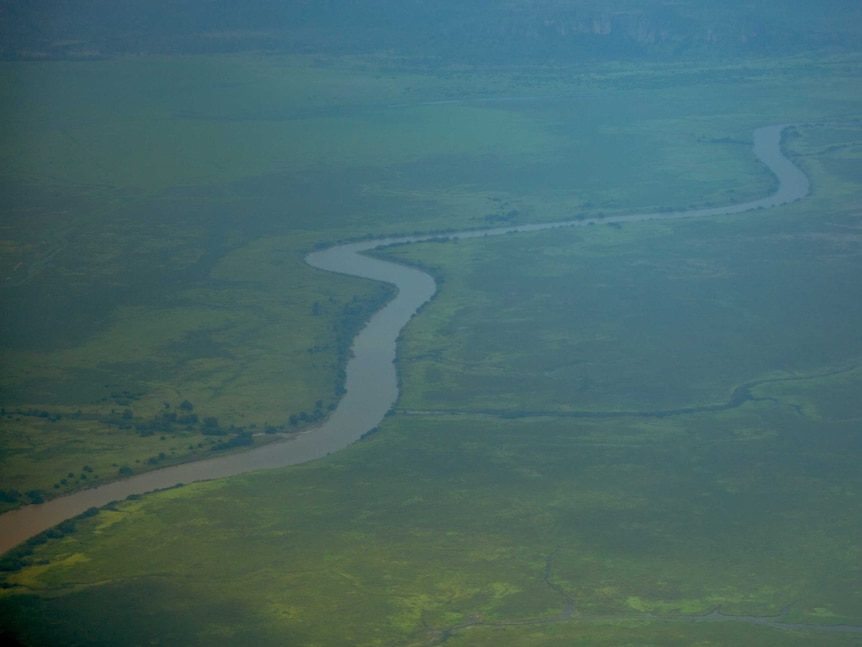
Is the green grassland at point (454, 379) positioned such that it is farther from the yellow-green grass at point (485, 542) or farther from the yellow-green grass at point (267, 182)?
the yellow-green grass at point (267, 182)

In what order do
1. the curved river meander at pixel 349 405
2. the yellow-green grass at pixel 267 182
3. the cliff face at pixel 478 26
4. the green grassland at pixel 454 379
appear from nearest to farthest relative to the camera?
1. the green grassland at pixel 454 379
2. the curved river meander at pixel 349 405
3. the yellow-green grass at pixel 267 182
4. the cliff face at pixel 478 26

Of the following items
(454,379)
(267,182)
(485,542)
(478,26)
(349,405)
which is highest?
(478,26)

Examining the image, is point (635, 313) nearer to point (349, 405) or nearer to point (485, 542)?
point (349, 405)

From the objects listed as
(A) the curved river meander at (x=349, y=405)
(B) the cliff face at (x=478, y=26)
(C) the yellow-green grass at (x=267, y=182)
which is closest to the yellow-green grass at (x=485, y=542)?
(A) the curved river meander at (x=349, y=405)

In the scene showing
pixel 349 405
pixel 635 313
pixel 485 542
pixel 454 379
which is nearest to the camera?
pixel 485 542

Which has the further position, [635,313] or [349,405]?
[635,313]

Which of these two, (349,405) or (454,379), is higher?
(454,379)

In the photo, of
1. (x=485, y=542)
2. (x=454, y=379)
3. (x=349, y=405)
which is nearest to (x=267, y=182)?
(x=454, y=379)

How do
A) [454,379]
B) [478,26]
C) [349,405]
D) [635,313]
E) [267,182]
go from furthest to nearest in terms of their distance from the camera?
[478,26] < [267,182] < [635,313] < [454,379] < [349,405]
